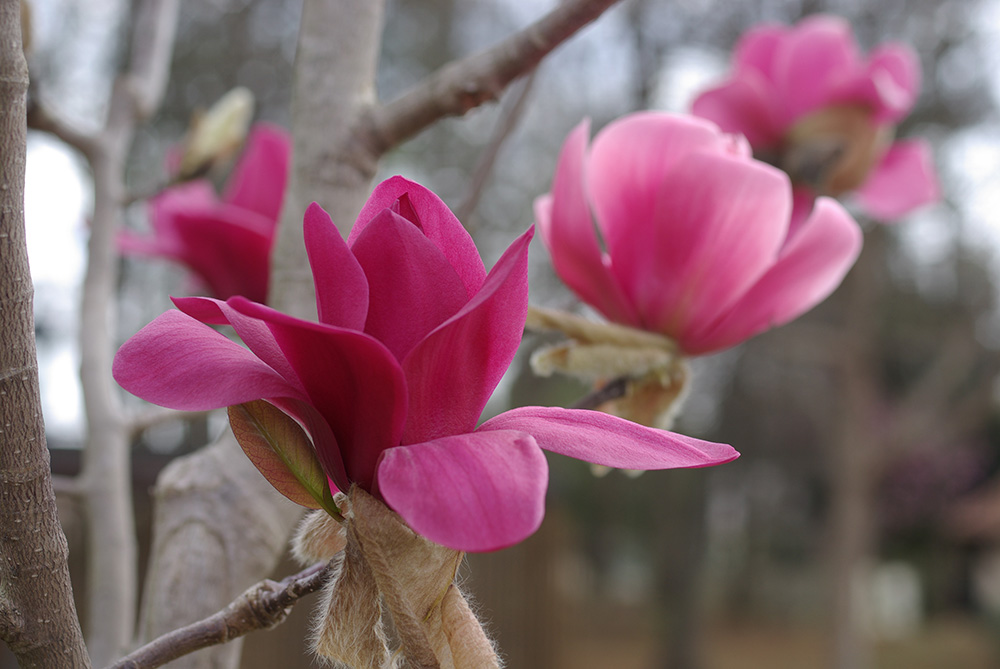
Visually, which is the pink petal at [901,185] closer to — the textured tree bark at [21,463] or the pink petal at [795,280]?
the pink petal at [795,280]

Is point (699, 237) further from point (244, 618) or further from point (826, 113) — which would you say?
point (826, 113)

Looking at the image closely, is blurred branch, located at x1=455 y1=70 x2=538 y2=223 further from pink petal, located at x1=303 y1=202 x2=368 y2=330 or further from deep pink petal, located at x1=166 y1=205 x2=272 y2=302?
pink petal, located at x1=303 y1=202 x2=368 y2=330

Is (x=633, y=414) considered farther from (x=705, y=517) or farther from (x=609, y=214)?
(x=705, y=517)

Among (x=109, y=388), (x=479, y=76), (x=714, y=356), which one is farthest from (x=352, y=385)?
(x=714, y=356)

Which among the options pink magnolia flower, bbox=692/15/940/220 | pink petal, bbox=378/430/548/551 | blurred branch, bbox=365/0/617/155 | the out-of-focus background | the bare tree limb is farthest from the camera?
the out-of-focus background

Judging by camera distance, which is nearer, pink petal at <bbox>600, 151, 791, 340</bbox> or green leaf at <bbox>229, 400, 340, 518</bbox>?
green leaf at <bbox>229, 400, 340, 518</bbox>

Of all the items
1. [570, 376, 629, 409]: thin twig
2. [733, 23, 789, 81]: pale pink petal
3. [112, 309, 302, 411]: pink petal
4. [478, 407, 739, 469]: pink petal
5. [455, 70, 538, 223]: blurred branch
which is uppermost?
[112, 309, 302, 411]: pink petal

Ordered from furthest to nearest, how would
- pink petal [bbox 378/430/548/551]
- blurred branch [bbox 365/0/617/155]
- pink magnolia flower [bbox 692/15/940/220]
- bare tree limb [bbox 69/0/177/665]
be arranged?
pink magnolia flower [bbox 692/15/940/220]
bare tree limb [bbox 69/0/177/665]
blurred branch [bbox 365/0/617/155]
pink petal [bbox 378/430/548/551]

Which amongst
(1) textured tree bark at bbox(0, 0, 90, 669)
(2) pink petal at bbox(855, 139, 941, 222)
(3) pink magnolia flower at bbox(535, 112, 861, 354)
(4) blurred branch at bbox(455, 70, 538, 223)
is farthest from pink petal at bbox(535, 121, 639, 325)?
(2) pink petal at bbox(855, 139, 941, 222)
